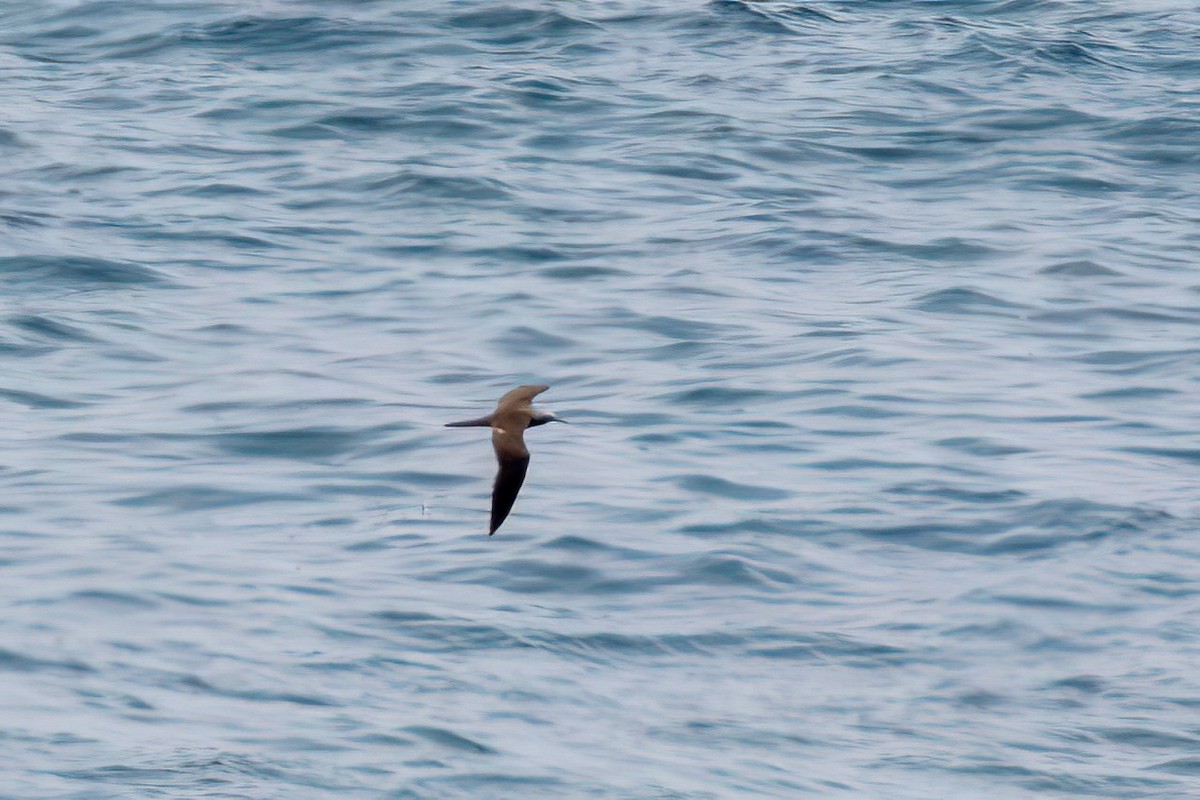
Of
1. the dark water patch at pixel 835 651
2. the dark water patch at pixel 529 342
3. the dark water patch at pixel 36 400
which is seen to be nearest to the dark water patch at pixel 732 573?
the dark water patch at pixel 835 651

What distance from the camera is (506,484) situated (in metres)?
7.30

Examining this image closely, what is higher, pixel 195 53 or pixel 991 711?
pixel 195 53

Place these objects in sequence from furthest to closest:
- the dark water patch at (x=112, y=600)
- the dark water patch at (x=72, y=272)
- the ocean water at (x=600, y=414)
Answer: the dark water patch at (x=72, y=272) → the dark water patch at (x=112, y=600) → the ocean water at (x=600, y=414)

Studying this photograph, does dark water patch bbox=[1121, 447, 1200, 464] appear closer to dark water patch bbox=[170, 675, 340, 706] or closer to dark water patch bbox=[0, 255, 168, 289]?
dark water patch bbox=[170, 675, 340, 706]

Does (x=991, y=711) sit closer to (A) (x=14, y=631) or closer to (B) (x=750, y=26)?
(A) (x=14, y=631)

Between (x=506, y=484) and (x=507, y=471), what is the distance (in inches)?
3.4

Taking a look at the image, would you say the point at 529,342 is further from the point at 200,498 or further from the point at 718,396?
the point at 200,498

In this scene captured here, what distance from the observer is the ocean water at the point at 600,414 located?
7469mm

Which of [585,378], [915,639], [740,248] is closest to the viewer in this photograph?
[915,639]

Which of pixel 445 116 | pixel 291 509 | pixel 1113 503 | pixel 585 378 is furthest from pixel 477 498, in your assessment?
pixel 445 116

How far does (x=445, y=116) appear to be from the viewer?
52.8ft

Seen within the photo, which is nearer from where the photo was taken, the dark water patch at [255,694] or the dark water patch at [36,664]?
the dark water patch at [255,694]

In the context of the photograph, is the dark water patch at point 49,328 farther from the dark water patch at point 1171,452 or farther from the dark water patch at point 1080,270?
the dark water patch at point 1080,270

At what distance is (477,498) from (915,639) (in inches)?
90.8
